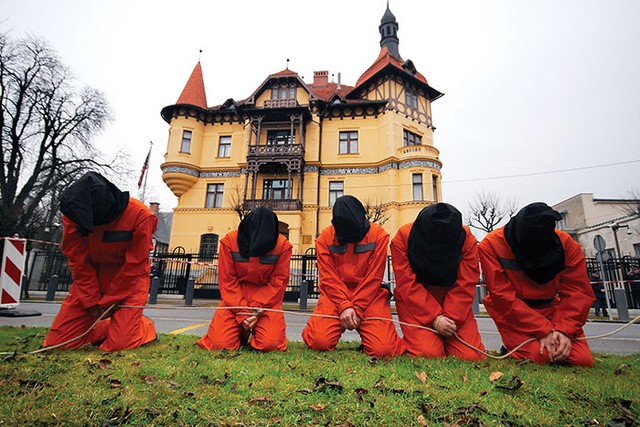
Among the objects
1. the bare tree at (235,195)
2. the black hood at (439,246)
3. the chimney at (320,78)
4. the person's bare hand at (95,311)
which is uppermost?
the chimney at (320,78)

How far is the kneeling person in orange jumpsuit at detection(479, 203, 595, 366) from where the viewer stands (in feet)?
10.8

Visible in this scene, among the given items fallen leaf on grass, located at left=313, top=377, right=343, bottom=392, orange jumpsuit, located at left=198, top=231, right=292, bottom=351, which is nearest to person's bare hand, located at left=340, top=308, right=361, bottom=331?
orange jumpsuit, located at left=198, top=231, right=292, bottom=351

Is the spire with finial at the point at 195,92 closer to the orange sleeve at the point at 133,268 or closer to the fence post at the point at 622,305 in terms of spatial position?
the orange sleeve at the point at 133,268

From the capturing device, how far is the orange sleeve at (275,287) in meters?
3.96

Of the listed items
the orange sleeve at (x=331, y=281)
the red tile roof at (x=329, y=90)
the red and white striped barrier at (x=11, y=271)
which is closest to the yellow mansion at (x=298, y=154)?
the red tile roof at (x=329, y=90)

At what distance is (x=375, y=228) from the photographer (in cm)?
415

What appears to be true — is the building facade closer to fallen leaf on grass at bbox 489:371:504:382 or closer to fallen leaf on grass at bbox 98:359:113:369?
fallen leaf on grass at bbox 489:371:504:382

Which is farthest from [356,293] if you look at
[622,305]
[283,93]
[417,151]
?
→ [283,93]

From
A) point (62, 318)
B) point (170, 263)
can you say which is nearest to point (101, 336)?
point (62, 318)

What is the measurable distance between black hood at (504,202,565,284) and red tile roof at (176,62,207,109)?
1023 inches

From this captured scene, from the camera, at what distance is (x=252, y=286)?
4.15m

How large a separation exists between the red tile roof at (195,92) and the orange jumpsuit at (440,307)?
25.5 metres

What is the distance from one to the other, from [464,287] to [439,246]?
0.55 meters

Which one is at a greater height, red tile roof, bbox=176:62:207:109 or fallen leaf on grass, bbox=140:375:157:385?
red tile roof, bbox=176:62:207:109
